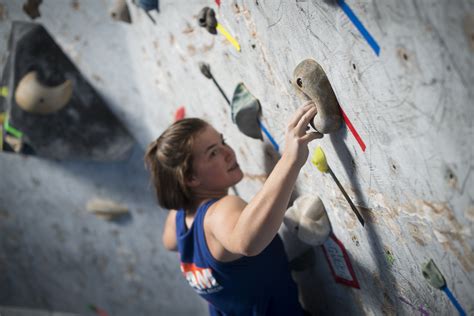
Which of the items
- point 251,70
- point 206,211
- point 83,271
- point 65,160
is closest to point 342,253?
point 206,211

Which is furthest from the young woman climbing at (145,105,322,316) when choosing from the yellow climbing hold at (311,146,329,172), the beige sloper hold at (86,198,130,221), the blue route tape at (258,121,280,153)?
the beige sloper hold at (86,198,130,221)

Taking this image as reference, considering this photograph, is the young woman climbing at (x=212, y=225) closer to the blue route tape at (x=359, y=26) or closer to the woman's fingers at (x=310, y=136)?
the woman's fingers at (x=310, y=136)

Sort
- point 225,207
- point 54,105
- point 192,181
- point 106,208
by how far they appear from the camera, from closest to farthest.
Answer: point 225,207, point 192,181, point 54,105, point 106,208

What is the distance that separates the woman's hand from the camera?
1.08 meters

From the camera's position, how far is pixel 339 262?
4.42 ft

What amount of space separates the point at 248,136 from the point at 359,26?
0.62m

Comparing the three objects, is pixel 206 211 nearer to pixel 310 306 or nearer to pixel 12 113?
pixel 310 306

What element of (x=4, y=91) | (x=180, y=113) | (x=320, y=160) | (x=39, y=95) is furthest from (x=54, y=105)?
(x=320, y=160)

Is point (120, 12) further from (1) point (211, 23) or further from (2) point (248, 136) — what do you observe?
(2) point (248, 136)

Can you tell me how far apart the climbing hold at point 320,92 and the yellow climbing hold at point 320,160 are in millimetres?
124

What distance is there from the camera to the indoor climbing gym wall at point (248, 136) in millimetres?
837

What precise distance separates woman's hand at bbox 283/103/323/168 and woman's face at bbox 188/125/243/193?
0.99 ft

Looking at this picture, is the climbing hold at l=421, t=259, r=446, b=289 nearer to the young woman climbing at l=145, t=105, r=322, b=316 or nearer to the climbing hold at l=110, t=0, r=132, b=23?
the young woman climbing at l=145, t=105, r=322, b=316

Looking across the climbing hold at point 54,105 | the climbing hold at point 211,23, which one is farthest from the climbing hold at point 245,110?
the climbing hold at point 54,105
